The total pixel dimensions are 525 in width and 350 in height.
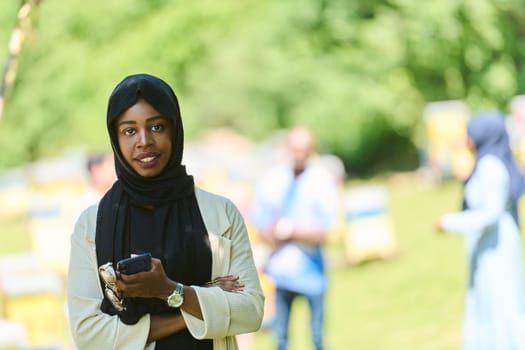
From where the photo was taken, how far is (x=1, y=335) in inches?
248

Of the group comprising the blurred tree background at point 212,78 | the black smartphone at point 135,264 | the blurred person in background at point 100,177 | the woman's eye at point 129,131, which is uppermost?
the blurred tree background at point 212,78

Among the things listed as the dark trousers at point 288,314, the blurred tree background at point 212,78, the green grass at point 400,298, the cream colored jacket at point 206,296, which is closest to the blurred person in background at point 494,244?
the dark trousers at point 288,314

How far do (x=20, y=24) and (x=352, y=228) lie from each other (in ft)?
34.4

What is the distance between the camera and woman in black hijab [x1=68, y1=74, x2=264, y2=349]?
298 centimetres

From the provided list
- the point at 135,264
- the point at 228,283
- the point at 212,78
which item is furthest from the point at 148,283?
the point at 212,78

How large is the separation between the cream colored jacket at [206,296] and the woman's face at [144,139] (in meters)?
0.20

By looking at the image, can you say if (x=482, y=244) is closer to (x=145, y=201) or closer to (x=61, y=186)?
(x=145, y=201)

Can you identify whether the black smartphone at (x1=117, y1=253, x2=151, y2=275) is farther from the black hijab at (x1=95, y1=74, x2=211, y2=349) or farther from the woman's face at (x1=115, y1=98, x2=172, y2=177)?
the woman's face at (x1=115, y1=98, x2=172, y2=177)

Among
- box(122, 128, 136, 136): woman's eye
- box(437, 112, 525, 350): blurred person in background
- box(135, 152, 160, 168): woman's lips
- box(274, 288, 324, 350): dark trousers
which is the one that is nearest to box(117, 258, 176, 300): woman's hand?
box(135, 152, 160, 168): woman's lips

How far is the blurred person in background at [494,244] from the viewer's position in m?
6.61

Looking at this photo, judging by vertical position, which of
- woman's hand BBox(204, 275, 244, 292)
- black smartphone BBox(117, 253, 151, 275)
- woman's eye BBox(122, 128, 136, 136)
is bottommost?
woman's hand BBox(204, 275, 244, 292)

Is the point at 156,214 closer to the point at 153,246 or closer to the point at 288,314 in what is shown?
the point at 153,246

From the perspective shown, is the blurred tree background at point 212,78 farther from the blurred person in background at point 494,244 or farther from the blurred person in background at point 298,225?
the blurred person in background at point 494,244

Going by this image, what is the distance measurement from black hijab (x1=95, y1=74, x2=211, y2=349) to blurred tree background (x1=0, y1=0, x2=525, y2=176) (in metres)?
20.4
